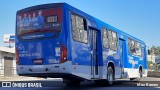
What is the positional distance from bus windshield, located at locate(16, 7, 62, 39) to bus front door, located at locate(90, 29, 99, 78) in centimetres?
264

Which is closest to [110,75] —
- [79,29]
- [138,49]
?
[79,29]

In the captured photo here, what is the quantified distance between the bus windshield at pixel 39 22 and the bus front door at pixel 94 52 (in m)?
2.64

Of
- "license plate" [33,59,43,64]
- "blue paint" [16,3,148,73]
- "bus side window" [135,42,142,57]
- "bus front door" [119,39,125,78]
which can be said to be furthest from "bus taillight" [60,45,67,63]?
"bus side window" [135,42,142,57]

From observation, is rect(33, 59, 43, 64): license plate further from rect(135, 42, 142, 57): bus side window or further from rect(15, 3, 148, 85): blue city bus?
rect(135, 42, 142, 57): bus side window

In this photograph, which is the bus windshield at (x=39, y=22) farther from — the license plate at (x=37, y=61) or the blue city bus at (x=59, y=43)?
the license plate at (x=37, y=61)

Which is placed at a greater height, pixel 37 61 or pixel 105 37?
pixel 105 37

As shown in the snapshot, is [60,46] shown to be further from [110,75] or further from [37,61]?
[110,75]

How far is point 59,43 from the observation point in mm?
13039

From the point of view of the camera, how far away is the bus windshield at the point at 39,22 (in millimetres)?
13289

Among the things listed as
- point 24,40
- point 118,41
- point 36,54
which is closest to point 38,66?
point 36,54

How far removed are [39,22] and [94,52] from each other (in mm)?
3451

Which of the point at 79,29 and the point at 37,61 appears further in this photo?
the point at 79,29

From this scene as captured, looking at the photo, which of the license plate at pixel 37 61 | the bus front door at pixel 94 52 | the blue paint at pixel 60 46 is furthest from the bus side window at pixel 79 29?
the license plate at pixel 37 61

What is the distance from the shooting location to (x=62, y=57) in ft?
42.2
